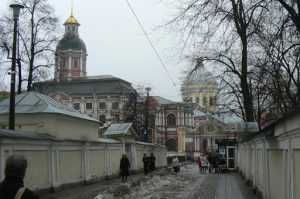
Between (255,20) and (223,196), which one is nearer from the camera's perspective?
(255,20)

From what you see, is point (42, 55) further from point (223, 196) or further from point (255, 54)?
point (223, 196)

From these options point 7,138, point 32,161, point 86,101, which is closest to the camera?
point 7,138

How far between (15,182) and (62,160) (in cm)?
1760

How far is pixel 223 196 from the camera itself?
2047 cm

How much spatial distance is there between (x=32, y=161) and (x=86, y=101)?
322ft

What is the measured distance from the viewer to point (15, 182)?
4.67 metres

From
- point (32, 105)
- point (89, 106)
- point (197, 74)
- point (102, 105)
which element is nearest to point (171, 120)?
point (102, 105)

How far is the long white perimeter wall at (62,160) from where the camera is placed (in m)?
17.8

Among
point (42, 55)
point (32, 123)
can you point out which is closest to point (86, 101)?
point (42, 55)

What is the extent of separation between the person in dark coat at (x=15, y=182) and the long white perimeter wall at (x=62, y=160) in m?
10.8

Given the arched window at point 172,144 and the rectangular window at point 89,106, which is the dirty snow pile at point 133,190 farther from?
the arched window at point 172,144

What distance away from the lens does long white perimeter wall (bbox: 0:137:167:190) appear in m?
17.8

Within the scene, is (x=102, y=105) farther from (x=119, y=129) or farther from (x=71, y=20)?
(x=119, y=129)

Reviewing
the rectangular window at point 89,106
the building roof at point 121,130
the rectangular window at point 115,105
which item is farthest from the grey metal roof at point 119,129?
the rectangular window at point 89,106
